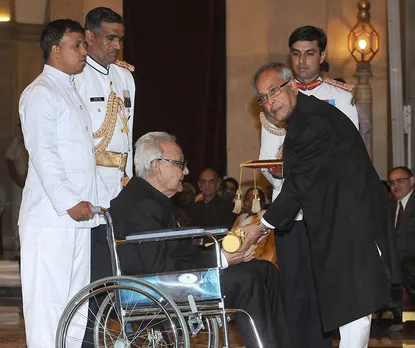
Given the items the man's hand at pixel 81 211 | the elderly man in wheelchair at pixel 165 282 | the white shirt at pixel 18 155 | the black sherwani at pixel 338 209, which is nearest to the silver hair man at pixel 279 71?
the black sherwani at pixel 338 209

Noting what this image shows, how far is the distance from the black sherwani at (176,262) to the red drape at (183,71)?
5.39 meters

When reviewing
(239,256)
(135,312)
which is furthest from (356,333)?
(135,312)

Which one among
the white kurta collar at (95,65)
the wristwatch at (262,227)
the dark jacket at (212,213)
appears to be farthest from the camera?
Answer: the dark jacket at (212,213)

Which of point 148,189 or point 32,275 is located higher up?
point 148,189

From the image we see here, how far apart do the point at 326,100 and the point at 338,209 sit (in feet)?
3.36

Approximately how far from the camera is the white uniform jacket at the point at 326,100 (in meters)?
5.26

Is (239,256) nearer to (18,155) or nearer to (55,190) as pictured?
(55,190)

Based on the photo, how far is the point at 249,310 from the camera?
446 cm

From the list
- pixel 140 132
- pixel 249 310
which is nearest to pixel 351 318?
pixel 249 310

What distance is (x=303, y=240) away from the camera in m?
5.20

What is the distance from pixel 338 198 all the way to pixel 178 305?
810 mm

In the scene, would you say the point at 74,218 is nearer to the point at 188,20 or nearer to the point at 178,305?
the point at 178,305

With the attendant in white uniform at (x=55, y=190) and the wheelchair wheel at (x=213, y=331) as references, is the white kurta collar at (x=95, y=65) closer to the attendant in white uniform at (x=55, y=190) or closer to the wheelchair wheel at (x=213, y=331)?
the attendant in white uniform at (x=55, y=190)

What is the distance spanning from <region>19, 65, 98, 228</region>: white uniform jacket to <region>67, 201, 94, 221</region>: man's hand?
0.02m
